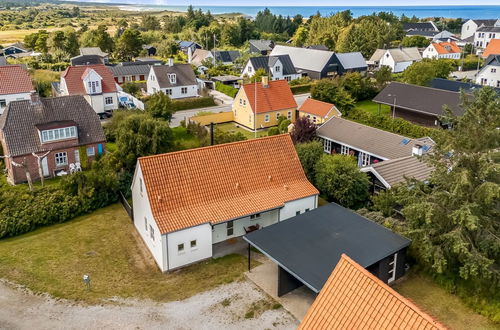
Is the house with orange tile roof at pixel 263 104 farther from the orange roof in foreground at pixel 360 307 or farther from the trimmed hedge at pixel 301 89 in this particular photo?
the orange roof in foreground at pixel 360 307

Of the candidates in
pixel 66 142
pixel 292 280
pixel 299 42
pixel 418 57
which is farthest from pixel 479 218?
pixel 299 42

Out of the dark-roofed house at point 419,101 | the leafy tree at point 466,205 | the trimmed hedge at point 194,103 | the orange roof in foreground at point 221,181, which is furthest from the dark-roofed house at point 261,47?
the leafy tree at point 466,205

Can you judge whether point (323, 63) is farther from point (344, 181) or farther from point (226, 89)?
point (344, 181)

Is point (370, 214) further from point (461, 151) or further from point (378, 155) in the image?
point (378, 155)

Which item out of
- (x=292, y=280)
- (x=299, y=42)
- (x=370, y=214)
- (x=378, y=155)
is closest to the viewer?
(x=292, y=280)

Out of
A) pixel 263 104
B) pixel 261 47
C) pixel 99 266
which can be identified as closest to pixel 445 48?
pixel 261 47
